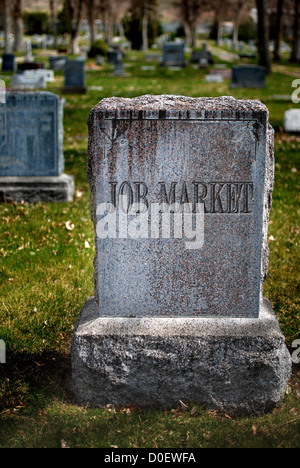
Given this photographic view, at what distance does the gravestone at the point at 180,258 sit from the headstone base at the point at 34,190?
172 inches

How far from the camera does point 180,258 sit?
356 centimetres

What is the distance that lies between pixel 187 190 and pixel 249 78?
21.3m

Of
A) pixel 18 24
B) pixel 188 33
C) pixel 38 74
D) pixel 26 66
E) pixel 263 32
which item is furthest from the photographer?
pixel 188 33

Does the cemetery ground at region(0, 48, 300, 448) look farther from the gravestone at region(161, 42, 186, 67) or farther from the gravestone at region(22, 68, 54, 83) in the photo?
the gravestone at region(161, 42, 186, 67)

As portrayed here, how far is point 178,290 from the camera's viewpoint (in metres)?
3.62

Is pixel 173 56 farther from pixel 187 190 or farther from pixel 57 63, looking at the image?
pixel 187 190

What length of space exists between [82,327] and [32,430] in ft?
2.23

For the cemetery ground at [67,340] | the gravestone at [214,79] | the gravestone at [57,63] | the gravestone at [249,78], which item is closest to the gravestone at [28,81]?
the gravestone at [249,78]

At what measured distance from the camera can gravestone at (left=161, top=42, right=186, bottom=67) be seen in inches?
1403

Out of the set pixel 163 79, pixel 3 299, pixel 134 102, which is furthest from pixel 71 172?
pixel 163 79

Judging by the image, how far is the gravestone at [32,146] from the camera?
304 inches

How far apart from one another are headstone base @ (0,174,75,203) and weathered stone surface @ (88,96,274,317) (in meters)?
4.38

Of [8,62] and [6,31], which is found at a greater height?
[6,31]

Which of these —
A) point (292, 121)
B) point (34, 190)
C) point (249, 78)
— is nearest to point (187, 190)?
point (34, 190)
